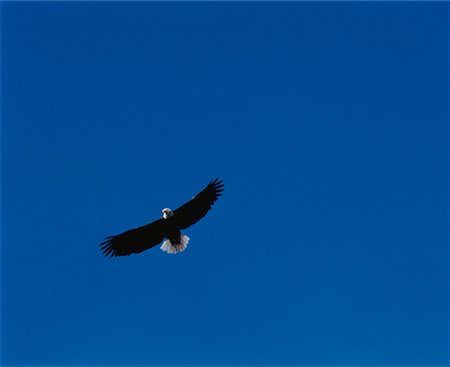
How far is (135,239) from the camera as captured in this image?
452 inches

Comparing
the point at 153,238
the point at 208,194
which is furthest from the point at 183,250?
the point at 208,194

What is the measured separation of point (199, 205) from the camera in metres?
11.4

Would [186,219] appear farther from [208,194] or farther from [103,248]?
[103,248]

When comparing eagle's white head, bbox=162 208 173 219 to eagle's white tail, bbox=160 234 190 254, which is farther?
eagle's white tail, bbox=160 234 190 254

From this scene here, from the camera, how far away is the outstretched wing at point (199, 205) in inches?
443

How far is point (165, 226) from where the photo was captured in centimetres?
1153

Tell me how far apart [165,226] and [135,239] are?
0.68m

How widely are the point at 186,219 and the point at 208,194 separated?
2.40 ft

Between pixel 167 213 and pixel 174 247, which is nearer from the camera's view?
pixel 167 213

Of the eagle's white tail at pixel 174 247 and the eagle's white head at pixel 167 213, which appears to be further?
the eagle's white tail at pixel 174 247

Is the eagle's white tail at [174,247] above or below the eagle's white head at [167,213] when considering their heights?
below

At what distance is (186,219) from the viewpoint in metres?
11.5

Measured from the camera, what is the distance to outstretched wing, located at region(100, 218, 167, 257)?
1133cm

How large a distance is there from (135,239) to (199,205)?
4.99 feet
